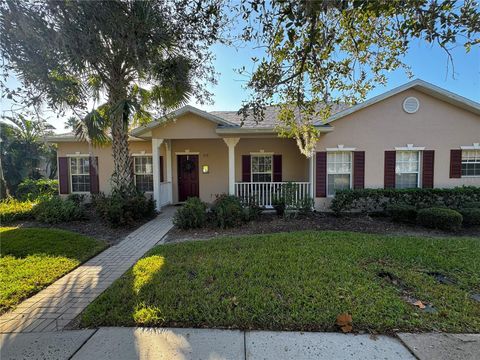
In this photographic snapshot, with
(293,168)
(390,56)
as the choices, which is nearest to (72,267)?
(390,56)

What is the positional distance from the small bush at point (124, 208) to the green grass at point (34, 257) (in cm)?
113

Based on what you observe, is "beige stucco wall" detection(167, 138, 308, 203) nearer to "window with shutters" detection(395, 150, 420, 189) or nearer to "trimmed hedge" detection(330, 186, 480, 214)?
"trimmed hedge" detection(330, 186, 480, 214)

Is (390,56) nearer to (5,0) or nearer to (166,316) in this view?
Result: (166,316)

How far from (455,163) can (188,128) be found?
10.7m

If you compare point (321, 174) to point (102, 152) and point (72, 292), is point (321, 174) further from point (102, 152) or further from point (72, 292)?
point (102, 152)

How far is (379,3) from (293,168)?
8.83 m

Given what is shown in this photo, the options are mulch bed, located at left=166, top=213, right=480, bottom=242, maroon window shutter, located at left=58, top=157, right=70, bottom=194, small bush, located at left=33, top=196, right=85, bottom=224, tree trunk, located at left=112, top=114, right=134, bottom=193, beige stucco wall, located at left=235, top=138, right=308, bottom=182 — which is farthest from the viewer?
maroon window shutter, located at left=58, top=157, right=70, bottom=194

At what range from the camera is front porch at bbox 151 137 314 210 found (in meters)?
11.7

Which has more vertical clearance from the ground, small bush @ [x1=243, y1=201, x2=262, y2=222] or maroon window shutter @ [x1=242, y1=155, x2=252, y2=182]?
maroon window shutter @ [x1=242, y1=155, x2=252, y2=182]

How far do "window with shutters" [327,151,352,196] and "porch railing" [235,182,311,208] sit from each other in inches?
39.1

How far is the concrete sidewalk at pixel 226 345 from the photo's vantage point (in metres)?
2.62

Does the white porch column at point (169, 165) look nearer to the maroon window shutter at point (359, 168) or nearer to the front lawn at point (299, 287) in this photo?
the front lawn at point (299, 287)

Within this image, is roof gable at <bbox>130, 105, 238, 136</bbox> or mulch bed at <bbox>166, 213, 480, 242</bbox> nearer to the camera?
mulch bed at <bbox>166, 213, 480, 242</bbox>

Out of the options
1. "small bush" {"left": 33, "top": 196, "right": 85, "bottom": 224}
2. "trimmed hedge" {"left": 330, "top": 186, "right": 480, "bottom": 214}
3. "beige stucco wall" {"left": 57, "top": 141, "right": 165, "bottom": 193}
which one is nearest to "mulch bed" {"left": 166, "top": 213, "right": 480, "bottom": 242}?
"trimmed hedge" {"left": 330, "top": 186, "right": 480, "bottom": 214}
